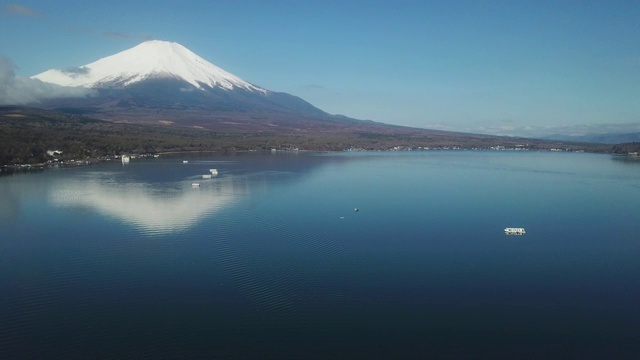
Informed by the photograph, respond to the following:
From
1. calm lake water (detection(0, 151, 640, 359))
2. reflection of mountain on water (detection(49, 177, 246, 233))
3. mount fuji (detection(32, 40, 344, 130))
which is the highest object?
mount fuji (detection(32, 40, 344, 130))

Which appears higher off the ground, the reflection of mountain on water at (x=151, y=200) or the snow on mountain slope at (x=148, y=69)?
the snow on mountain slope at (x=148, y=69)

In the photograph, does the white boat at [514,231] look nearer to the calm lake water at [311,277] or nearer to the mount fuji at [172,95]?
the calm lake water at [311,277]

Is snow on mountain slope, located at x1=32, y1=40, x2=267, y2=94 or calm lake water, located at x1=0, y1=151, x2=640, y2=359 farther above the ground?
snow on mountain slope, located at x1=32, y1=40, x2=267, y2=94

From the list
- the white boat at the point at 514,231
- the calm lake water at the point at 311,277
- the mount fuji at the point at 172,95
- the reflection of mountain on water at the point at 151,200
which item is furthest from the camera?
the mount fuji at the point at 172,95

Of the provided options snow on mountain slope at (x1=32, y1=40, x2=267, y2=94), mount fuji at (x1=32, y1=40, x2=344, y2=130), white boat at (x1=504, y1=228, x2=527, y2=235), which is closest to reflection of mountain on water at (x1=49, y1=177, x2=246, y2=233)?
white boat at (x1=504, y1=228, x2=527, y2=235)

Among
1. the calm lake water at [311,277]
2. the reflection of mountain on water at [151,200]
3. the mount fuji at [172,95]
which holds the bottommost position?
the calm lake water at [311,277]

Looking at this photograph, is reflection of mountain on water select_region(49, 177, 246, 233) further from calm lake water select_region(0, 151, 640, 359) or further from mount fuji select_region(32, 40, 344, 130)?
mount fuji select_region(32, 40, 344, 130)

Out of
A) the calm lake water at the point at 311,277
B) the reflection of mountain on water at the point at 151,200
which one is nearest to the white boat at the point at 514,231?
the calm lake water at the point at 311,277

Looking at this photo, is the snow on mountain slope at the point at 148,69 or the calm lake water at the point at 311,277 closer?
the calm lake water at the point at 311,277

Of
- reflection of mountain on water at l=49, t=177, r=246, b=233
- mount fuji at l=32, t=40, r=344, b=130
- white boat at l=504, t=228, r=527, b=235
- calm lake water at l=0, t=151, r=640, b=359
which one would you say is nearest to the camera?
calm lake water at l=0, t=151, r=640, b=359
